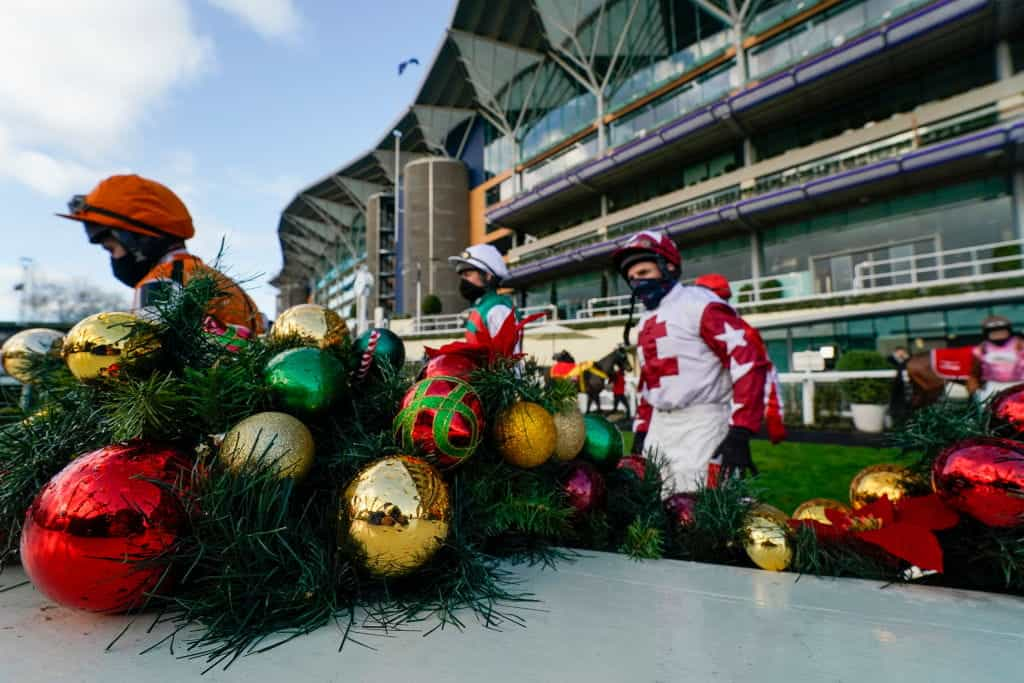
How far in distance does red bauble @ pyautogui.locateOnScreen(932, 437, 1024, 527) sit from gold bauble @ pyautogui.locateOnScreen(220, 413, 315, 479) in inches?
50.0

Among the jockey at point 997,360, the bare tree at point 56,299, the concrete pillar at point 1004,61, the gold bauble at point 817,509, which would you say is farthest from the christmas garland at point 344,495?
the bare tree at point 56,299

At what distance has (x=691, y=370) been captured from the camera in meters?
2.21

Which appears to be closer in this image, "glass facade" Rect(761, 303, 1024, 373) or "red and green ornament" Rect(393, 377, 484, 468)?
"red and green ornament" Rect(393, 377, 484, 468)

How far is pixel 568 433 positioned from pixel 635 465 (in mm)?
466

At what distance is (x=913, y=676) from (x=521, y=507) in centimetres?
63

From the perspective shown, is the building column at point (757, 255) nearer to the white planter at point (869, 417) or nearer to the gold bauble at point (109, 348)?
the white planter at point (869, 417)

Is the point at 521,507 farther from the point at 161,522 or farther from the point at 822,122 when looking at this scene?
the point at 822,122

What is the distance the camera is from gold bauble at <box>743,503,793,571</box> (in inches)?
45.9

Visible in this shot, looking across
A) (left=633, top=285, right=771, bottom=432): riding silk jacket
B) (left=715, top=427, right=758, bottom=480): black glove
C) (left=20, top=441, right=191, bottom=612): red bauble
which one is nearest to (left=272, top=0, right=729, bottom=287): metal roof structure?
(left=633, top=285, right=771, bottom=432): riding silk jacket

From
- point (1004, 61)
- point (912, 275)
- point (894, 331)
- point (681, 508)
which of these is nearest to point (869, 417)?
point (894, 331)

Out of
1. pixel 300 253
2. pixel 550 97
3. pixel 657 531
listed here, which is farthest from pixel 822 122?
pixel 300 253

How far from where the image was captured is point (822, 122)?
17250 mm

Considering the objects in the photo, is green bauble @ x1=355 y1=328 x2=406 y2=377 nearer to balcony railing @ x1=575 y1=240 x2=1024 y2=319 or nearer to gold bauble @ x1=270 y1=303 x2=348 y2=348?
gold bauble @ x1=270 y1=303 x2=348 y2=348

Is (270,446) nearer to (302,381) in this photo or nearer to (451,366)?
(302,381)
